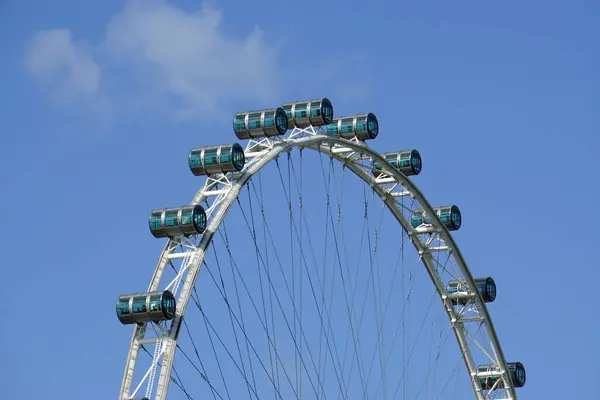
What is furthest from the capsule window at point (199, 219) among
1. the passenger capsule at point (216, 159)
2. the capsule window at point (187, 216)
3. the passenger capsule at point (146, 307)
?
the passenger capsule at point (146, 307)

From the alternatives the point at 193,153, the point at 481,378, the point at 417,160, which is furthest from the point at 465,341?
the point at 193,153

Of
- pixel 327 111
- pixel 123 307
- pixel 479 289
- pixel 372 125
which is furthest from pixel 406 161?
pixel 123 307

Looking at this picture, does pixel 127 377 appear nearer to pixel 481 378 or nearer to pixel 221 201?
pixel 221 201

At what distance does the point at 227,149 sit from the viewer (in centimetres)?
7756

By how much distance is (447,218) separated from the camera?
100625 millimetres

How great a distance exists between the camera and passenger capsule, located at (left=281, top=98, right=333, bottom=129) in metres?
83.5

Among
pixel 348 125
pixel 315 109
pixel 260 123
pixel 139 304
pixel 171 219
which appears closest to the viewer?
pixel 139 304

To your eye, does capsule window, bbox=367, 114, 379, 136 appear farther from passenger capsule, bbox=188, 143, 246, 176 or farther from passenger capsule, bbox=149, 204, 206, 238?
passenger capsule, bbox=149, 204, 206, 238

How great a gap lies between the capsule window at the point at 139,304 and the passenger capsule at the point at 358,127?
20430 millimetres

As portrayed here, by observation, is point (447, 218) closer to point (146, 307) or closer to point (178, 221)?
point (178, 221)

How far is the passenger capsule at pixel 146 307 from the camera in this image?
238 ft

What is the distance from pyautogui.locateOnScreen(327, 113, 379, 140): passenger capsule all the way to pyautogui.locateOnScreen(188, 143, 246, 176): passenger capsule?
1352 cm

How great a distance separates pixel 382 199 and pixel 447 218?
5.92 m

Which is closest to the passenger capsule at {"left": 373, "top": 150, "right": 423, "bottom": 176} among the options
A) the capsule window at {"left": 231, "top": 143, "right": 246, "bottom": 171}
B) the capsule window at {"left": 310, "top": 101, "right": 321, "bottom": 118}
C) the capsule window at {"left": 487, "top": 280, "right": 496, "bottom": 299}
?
the capsule window at {"left": 487, "top": 280, "right": 496, "bottom": 299}
